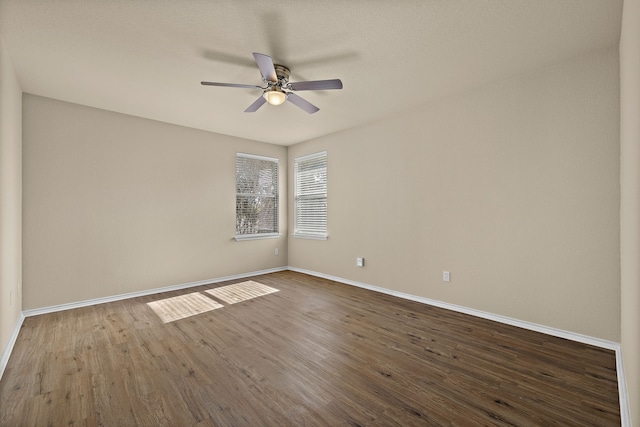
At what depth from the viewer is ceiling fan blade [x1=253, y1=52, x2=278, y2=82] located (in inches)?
82.7

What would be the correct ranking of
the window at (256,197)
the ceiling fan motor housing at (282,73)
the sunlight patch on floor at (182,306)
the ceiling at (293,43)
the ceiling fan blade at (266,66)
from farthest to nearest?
1. the window at (256,197)
2. the sunlight patch on floor at (182,306)
3. the ceiling fan motor housing at (282,73)
4. the ceiling fan blade at (266,66)
5. the ceiling at (293,43)

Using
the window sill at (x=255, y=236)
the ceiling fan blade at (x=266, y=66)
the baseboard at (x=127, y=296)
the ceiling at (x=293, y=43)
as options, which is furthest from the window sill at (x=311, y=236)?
the ceiling fan blade at (x=266, y=66)

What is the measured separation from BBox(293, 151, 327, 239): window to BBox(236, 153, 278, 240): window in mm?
441

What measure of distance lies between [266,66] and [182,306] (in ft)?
9.77

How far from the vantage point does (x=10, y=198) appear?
261cm

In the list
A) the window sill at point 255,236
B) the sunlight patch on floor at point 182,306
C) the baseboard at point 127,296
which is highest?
the window sill at point 255,236

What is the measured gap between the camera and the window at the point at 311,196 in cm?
511

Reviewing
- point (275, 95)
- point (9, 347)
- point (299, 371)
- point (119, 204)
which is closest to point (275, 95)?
point (275, 95)

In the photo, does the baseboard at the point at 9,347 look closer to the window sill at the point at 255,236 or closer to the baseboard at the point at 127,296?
the baseboard at the point at 127,296

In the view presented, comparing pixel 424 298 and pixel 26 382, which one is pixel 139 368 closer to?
pixel 26 382

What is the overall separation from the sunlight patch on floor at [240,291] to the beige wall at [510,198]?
62.6 inches

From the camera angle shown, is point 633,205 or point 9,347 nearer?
point 633,205

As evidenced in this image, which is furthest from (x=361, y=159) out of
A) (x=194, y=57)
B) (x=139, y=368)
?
(x=139, y=368)

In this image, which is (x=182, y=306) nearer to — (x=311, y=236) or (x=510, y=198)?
(x=311, y=236)
